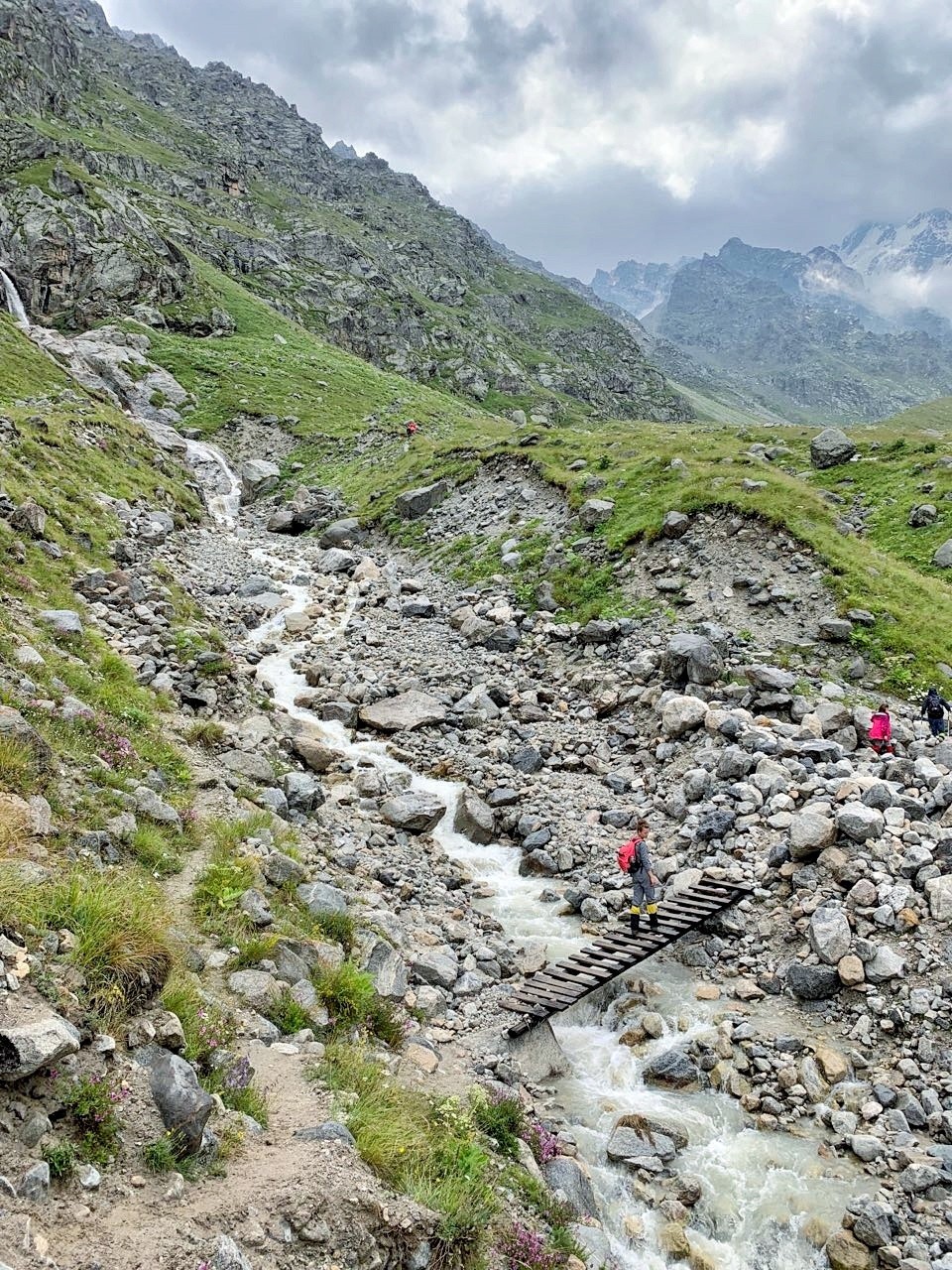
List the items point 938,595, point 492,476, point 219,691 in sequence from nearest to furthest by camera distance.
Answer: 1. point 219,691
2. point 938,595
3. point 492,476

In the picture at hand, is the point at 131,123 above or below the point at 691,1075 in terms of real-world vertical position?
above

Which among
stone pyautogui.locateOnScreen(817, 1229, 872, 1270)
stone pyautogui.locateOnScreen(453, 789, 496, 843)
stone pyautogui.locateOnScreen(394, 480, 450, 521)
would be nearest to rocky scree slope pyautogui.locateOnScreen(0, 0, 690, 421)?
stone pyautogui.locateOnScreen(394, 480, 450, 521)

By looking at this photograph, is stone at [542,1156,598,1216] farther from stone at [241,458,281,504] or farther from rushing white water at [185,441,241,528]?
stone at [241,458,281,504]

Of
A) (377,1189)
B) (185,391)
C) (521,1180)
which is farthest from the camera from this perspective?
(185,391)

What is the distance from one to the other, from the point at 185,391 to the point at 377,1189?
253 ft

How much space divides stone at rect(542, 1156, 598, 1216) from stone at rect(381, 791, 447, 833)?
892 centimetres

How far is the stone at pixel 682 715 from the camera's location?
19.8 m

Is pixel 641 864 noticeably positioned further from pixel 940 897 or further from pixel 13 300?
pixel 13 300

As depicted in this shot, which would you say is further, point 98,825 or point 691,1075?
point 691,1075

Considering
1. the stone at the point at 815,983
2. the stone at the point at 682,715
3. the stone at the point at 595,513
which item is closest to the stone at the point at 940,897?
the stone at the point at 815,983

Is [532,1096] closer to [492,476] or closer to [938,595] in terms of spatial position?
→ [938,595]

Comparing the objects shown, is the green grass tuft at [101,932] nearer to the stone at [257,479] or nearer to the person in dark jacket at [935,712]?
the person in dark jacket at [935,712]

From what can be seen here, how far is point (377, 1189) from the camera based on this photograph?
6508mm

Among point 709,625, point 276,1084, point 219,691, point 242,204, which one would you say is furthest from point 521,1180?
point 242,204
